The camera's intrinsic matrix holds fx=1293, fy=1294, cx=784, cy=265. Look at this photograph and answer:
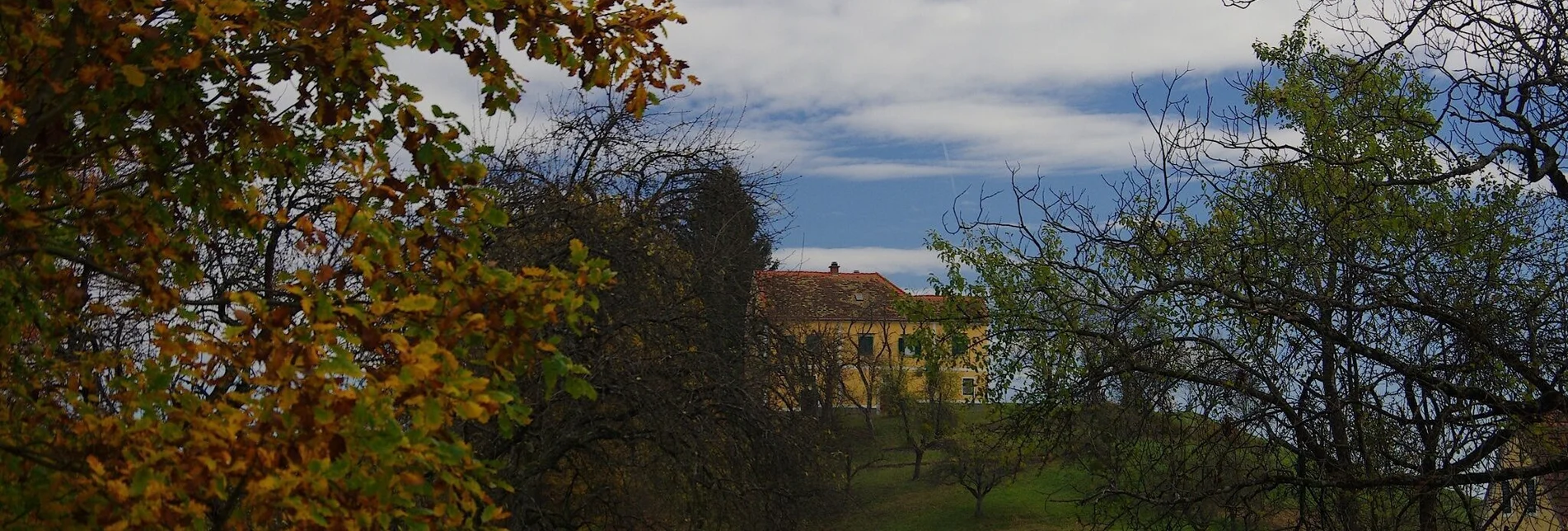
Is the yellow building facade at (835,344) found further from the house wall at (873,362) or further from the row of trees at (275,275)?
the row of trees at (275,275)

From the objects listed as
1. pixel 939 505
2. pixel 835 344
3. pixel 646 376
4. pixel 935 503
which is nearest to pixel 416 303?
pixel 646 376

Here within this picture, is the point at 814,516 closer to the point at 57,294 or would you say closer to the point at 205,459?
the point at 57,294

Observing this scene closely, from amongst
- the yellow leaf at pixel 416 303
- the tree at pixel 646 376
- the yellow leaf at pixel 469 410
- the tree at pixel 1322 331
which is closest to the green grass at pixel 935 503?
the tree at pixel 646 376

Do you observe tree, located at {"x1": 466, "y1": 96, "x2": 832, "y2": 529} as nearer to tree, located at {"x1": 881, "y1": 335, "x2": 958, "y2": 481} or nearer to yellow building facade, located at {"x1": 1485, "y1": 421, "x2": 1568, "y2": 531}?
yellow building facade, located at {"x1": 1485, "y1": 421, "x2": 1568, "y2": 531}

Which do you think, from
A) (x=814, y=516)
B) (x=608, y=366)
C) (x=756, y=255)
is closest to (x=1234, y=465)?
(x=608, y=366)

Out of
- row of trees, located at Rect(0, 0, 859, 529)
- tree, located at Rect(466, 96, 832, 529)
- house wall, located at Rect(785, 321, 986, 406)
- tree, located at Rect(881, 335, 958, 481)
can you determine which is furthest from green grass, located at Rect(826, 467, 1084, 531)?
row of trees, located at Rect(0, 0, 859, 529)

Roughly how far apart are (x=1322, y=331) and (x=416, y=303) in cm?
703

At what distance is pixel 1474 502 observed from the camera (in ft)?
28.8

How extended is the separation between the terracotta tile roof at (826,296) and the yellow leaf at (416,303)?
552 inches

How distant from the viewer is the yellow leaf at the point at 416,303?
13.0 feet

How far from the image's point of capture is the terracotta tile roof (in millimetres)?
24469

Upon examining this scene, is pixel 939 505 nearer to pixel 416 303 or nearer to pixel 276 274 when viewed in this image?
pixel 276 274

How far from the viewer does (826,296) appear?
52594 millimetres

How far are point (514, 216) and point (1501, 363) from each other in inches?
359
